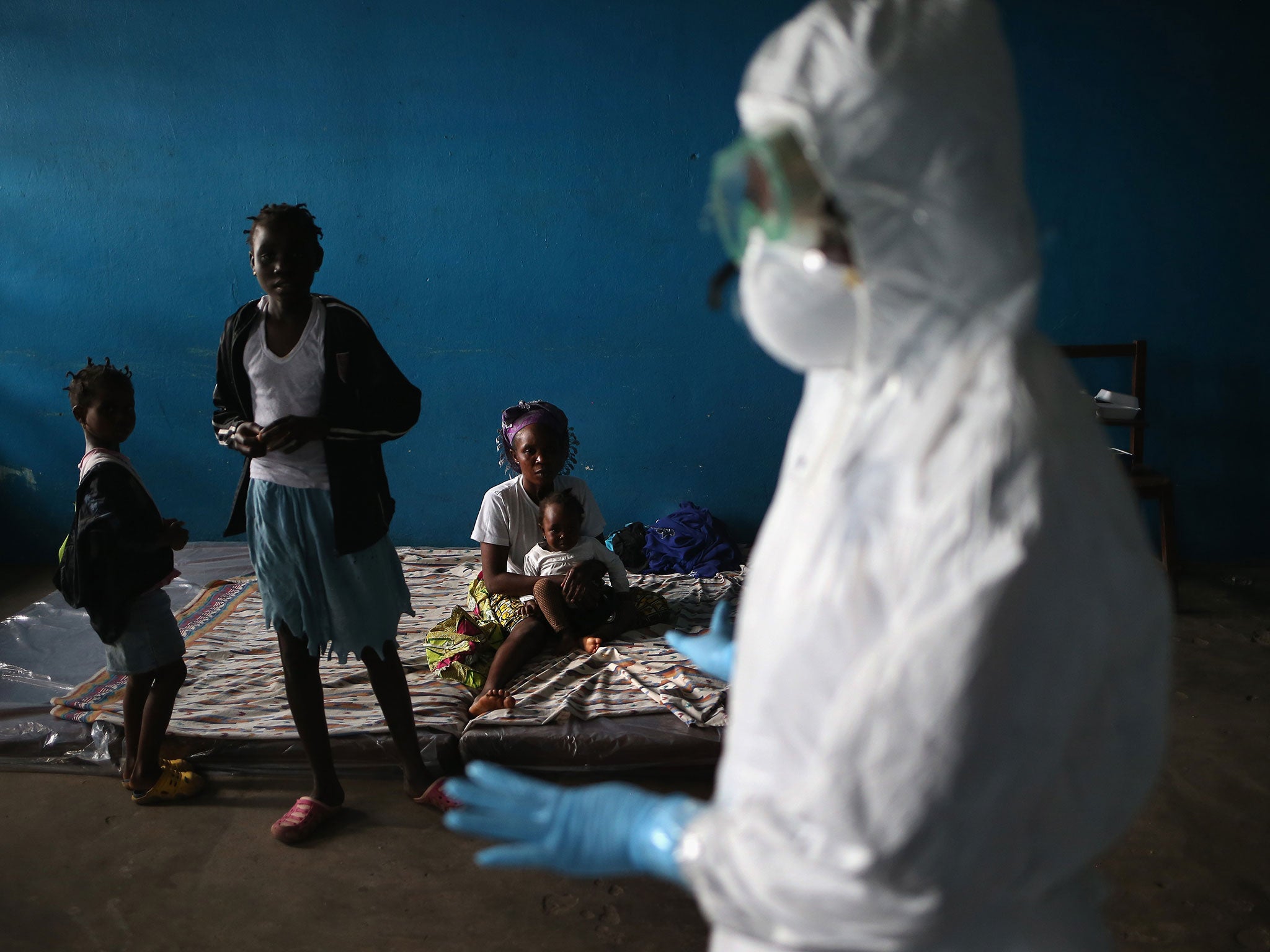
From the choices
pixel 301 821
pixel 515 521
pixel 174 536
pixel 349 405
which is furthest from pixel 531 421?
pixel 301 821

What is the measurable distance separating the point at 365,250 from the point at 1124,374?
3.52m

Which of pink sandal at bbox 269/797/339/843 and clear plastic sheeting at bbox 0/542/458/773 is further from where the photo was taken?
clear plastic sheeting at bbox 0/542/458/773

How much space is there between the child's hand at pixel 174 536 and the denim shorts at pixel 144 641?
15cm

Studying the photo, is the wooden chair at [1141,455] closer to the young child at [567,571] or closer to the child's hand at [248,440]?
the young child at [567,571]

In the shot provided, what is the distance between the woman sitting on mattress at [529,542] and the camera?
10.9ft

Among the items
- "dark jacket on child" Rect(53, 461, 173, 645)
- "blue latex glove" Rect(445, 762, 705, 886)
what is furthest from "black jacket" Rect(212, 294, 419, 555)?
"blue latex glove" Rect(445, 762, 705, 886)

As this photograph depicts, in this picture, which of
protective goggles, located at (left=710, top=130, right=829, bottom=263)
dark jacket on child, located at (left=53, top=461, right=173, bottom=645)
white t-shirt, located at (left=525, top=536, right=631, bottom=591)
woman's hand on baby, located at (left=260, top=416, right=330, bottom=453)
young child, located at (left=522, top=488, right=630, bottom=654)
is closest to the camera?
protective goggles, located at (left=710, top=130, right=829, bottom=263)

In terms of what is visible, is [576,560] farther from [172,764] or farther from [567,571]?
Answer: [172,764]

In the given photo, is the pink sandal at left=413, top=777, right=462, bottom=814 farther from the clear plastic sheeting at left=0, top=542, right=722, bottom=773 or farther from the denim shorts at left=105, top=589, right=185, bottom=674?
the denim shorts at left=105, top=589, right=185, bottom=674

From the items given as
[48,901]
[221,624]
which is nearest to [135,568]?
[48,901]

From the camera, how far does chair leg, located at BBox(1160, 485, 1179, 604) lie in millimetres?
4070

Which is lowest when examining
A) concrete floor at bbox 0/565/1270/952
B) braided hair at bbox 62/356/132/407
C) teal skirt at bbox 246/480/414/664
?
concrete floor at bbox 0/565/1270/952

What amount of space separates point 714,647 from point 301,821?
172 centimetres

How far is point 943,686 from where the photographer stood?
69cm
